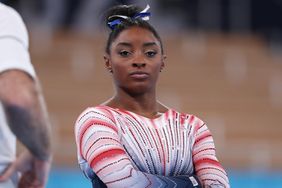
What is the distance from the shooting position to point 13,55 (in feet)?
5.91

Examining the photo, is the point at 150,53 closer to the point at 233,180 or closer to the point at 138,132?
the point at 138,132

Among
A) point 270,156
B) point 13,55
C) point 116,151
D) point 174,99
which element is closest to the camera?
point 13,55

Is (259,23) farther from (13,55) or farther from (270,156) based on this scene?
(13,55)

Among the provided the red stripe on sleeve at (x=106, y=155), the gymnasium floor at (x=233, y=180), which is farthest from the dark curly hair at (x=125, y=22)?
the gymnasium floor at (x=233, y=180)

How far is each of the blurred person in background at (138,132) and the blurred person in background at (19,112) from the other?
0.99 feet

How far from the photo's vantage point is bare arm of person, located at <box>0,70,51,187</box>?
1.75 meters

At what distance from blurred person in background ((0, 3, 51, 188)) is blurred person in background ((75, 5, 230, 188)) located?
30cm

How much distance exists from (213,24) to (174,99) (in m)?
1.48

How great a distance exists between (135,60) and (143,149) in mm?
243

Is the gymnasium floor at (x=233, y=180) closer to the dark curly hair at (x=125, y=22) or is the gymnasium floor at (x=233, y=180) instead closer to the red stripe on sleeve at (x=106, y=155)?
the dark curly hair at (x=125, y=22)

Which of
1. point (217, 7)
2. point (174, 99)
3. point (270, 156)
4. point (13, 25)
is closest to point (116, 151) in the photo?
point (13, 25)

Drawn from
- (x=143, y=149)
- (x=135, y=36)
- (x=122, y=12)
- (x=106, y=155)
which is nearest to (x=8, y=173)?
(x=106, y=155)

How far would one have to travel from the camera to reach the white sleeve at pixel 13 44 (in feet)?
5.88

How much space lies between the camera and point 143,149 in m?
2.31
